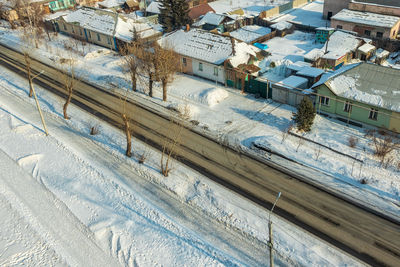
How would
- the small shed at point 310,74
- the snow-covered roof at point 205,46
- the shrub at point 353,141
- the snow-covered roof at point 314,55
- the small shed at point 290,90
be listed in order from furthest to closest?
the snow-covered roof at point 314,55
the snow-covered roof at point 205,46
the small shed at point 310,74
the small shed at point 290,90
the shrub at point 353,141

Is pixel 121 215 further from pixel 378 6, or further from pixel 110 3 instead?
pixel 110 3

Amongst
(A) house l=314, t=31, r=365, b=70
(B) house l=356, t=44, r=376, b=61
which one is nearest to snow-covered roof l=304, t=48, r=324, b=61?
(A) house l=314, t=31, r=365, b=70

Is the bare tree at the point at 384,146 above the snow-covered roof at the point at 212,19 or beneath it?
beneath

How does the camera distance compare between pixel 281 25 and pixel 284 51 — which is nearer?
pixel 284 51

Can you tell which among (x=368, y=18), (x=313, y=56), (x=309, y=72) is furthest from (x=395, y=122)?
(x=368, y=18)

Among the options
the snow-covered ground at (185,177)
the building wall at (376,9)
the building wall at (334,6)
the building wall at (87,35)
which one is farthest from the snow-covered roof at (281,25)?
the building wall at (87,35)

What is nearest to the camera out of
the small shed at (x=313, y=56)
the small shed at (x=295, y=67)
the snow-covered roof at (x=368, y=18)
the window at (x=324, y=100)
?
the window at (x=324, y=100)

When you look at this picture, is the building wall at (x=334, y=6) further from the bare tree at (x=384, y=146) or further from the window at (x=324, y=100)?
the bare tree at (x=384, y=146)
